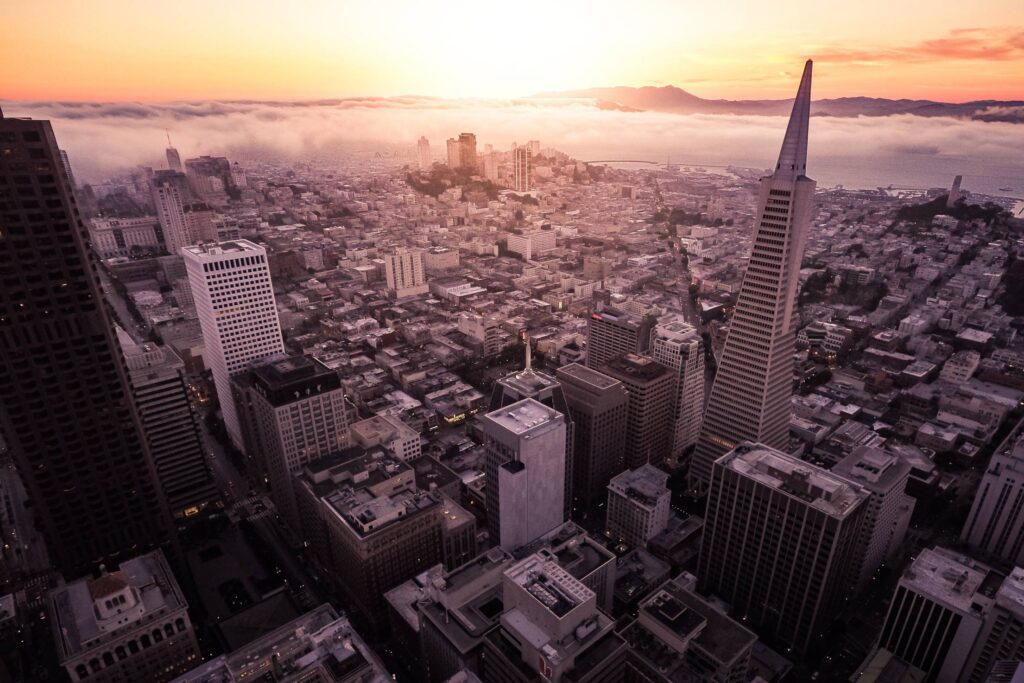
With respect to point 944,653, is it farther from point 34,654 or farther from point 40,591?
point 40,591

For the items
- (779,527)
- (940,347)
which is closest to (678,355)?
(779,527)

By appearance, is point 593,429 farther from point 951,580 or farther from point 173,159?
point 173,159

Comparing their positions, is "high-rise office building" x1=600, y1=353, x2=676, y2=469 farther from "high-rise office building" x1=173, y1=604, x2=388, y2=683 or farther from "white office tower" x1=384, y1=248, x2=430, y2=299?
"white office tower" x1=384, y1=248, x2=430, y2=299

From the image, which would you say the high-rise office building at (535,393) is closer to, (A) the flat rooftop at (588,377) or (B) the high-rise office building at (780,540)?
(A) the flat rooftop at (588,377)

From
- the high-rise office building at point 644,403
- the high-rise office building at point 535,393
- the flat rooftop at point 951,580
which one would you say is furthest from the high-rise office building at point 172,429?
the flat rooftop at point 951,580

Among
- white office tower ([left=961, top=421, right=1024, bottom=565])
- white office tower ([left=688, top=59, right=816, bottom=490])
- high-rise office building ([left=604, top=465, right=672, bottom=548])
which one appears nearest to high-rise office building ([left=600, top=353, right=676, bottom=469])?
white office tower ([left=688, top=59, right=816, bottom=490])

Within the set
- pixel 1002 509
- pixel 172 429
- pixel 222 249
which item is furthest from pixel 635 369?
pixel 172 429

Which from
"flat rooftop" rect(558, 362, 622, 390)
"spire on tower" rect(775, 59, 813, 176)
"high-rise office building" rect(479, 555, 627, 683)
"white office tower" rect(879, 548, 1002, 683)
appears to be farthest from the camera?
"flat rooftop" rect(558, 362, 622, 390)
